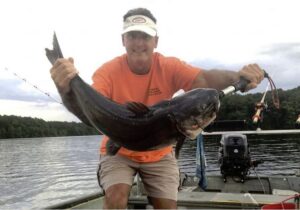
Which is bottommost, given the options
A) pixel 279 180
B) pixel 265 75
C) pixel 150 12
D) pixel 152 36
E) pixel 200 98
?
pixel 279 180

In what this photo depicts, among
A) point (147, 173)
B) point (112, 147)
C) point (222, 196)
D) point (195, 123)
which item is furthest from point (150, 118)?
point (222, 196)

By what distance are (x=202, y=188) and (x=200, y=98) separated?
6405mm

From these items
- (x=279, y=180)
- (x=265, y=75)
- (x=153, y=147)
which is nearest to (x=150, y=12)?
(x=265, y=75)

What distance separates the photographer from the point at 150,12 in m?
A: 4.73

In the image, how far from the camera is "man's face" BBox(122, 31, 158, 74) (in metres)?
4.50

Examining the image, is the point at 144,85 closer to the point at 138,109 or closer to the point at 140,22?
the point at 140,22

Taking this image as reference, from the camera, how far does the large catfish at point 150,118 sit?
3408 millimetres

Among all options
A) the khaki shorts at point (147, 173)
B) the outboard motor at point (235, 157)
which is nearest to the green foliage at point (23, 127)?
the outboard motor at point (235, 157)

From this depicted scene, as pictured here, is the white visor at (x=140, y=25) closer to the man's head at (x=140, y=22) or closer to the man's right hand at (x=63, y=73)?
the man's head at (x=140, y=22)

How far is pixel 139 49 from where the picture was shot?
4.54 m

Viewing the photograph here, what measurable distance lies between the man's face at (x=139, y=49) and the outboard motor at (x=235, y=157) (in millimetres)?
6970

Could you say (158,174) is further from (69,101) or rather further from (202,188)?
(202,188)

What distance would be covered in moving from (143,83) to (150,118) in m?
1.17

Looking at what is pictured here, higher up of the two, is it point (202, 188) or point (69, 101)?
point (69, 101)
